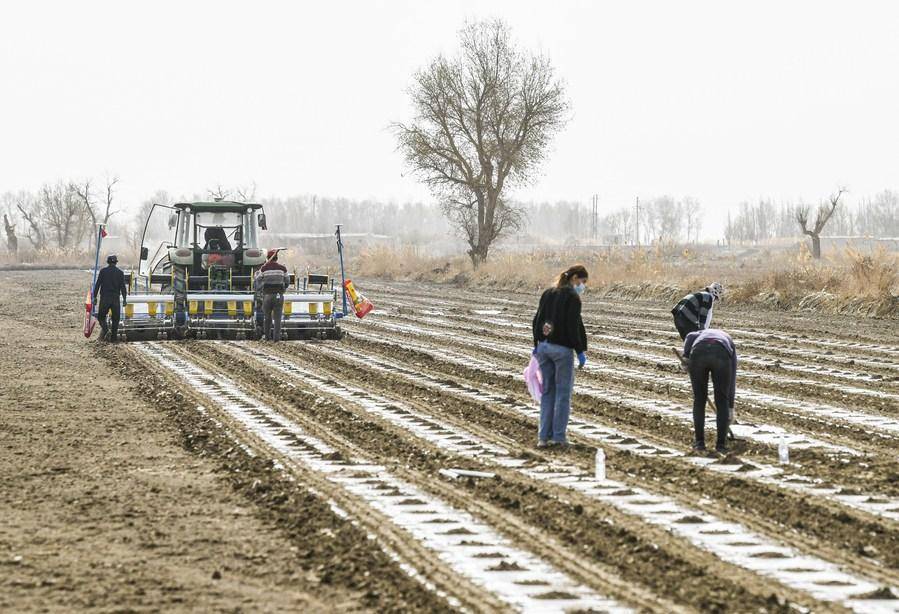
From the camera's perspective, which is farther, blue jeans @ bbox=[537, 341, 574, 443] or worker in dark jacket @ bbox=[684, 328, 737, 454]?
blue jeans @ bbox=[537, 341, 574, 443]

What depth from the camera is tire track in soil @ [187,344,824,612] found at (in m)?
6.69

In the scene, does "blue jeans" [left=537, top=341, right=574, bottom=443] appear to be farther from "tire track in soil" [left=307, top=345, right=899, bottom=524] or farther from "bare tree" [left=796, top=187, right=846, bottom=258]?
"bare tree" [left=796, top=187, right=846, bottom=258]

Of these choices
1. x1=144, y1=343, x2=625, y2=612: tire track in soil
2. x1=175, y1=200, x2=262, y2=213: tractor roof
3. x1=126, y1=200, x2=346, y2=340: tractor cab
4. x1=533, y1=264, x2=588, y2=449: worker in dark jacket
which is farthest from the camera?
x1=175, y1=200, x2=262, y2=213: tractor roof

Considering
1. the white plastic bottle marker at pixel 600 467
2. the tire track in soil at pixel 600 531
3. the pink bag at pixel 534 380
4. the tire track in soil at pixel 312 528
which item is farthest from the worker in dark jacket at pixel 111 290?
the white plastic bottle marker at pixel 600 467

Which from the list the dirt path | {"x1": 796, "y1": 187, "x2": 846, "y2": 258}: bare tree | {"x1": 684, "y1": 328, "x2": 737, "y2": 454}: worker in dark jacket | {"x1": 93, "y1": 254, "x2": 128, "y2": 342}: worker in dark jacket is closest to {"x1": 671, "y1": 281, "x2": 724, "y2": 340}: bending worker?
{"x1": 684, "y1": 328, "x2": 737, "y2": 454}: worker in dark jacket

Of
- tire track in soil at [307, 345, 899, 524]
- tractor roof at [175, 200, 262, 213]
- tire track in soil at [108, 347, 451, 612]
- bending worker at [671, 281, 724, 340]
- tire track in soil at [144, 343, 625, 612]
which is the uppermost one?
tractor roof at [175, 200, 262, 213]

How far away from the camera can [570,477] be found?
33.2ft

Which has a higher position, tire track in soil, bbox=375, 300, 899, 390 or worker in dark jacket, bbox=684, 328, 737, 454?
worker in dark jacket, bbox=684, 328, 737, 454

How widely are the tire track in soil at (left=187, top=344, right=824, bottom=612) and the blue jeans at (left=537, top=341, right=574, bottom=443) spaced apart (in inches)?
41.0

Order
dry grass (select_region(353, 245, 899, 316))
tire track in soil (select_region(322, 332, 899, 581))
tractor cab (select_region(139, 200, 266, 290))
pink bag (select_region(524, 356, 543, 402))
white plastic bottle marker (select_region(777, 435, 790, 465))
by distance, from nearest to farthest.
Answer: tire track in soil (select_region(322, 332, 899, 581))
white plastic bottle marker (select_region(777, 435, 790, 465))
pink bag (select_region(524, 356, 543, 402))
tractor cab (select_region(139, 200, 266, 290))
dry grass (select_region(353, 245, 899, 316))

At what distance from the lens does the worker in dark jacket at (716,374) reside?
1123 cm

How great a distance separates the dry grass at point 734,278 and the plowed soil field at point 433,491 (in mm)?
11632

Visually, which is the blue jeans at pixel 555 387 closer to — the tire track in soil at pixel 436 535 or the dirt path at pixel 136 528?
the tire track in soil at pixel 436 535

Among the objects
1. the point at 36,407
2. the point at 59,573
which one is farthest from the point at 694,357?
the point at 36,407
